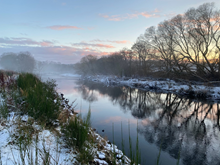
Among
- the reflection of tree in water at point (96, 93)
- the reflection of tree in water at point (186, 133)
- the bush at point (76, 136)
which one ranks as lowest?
the reflection of tree in water at point (186, 133)

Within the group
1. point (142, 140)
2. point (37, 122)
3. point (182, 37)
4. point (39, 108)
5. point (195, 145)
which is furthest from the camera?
point (182, 37)

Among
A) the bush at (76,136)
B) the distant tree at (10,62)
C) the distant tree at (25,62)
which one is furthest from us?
the distant tree at (10,62)

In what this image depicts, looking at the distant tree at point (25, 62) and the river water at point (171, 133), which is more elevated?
the distant tree at point (25, 62)

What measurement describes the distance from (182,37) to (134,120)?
67.2 feet

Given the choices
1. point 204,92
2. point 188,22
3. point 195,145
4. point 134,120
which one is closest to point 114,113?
point 134,120

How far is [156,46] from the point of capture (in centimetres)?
2817

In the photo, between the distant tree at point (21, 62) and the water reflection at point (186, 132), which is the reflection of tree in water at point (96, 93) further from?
the distant tree at point (21, 62)

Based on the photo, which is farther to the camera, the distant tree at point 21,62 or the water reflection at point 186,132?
the distant tree at point 21,62

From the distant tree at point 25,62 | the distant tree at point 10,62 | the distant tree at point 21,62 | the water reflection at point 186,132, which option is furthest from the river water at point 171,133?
the distant tree at point 10,62

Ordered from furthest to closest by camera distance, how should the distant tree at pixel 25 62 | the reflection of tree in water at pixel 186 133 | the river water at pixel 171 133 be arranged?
the distant tree at pixel 25 62
the reflection of tree in water at pixel 186 133
the river water at pixel 171 133

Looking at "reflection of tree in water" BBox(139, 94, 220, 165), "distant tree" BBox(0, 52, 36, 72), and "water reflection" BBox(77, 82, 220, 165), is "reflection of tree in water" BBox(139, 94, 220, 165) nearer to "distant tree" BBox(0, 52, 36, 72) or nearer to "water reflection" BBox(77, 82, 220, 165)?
"water reflection" BBox(77, 82, 220, 165)

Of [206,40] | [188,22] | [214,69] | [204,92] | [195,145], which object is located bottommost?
[195,145]

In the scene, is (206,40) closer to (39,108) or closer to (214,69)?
(214,69)

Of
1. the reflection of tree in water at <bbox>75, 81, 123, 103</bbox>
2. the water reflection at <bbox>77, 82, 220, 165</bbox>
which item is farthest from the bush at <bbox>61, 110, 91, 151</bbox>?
the reflection of tree in water at <bbox>75, 81, 123, 103</bbox>
